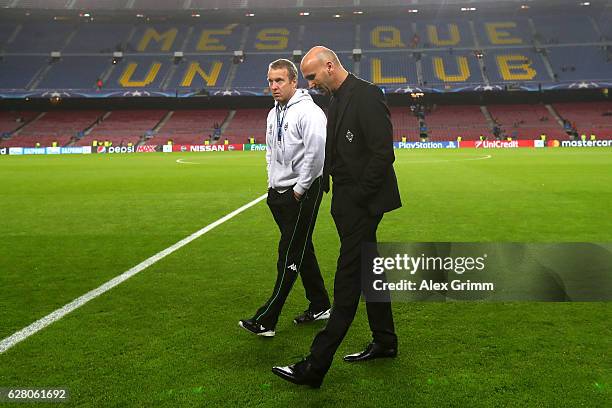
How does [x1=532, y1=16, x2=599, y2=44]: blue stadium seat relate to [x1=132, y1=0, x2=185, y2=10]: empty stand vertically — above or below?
below

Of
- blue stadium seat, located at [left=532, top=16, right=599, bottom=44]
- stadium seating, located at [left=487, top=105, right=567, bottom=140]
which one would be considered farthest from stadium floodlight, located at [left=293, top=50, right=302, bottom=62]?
blue stadium seat, located at [left=532, top=16, right=599, bottom=44]

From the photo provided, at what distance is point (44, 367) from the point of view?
365 cm

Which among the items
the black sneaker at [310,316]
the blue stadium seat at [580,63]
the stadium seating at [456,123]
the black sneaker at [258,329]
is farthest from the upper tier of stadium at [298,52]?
the black sneaker at [258,329]

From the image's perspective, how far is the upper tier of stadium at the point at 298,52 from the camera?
184 feet

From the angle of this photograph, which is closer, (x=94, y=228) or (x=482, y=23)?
(x=94, y=228)

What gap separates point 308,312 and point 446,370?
1.48 metres

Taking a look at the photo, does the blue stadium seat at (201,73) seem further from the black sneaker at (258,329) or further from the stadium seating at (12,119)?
the black sneaker at (258,329)

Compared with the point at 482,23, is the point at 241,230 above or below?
below

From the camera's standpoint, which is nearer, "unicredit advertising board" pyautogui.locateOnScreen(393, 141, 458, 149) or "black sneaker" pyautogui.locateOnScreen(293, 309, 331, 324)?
"black sneaker" pyautogui.locateOnScreen(293, 309, 331, 324)

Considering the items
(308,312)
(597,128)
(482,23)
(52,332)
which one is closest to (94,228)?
(52,332)

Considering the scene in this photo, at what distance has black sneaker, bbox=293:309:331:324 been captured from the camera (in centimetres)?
469

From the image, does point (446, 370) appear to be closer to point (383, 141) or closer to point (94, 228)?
point (383, 141)

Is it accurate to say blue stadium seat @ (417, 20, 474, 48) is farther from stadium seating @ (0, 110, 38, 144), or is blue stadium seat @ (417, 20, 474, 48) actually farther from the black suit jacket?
the black suit jacket

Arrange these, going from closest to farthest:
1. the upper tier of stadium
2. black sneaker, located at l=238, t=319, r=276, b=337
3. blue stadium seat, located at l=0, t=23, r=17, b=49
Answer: black sneaker, located at l=238, t=319, r=276, b=337 → the upper tier of stadium → blue stadium seat, located at l=0, t=23, r=17, b=49
